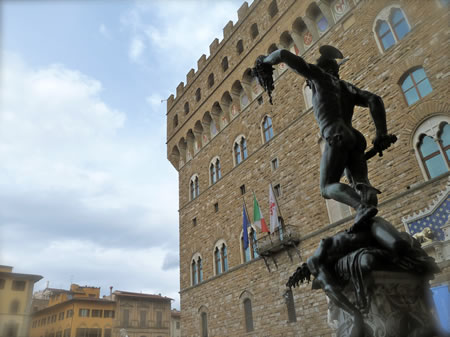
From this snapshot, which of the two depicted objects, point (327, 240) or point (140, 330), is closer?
point (327, 240)

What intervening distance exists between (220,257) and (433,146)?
32.4 feet

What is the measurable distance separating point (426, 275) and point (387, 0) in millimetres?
11200

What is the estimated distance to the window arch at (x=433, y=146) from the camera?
29.9ft

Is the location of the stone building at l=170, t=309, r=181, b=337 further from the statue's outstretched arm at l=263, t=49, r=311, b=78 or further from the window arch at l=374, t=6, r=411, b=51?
the statue's outstretched arm at l=263, t=49, r=311, b=78

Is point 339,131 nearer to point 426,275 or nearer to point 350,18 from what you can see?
point 426,275

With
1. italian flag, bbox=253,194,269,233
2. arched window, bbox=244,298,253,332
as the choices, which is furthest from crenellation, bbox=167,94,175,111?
arched window, bbox=244,298,253,332

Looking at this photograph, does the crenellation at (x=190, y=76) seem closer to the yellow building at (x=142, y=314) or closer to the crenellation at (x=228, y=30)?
the crenellation at (x=228, y=30)

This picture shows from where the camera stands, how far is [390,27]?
11.1 meters

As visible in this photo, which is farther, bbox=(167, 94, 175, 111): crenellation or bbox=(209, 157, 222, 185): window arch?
bbox=(167, 94, 175, 111): crenellation

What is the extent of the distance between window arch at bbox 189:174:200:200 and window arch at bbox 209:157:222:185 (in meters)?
1.36

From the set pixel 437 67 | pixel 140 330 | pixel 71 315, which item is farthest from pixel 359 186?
pixel 140 330

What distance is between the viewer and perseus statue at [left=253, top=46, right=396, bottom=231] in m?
2.83

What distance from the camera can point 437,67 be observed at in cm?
954

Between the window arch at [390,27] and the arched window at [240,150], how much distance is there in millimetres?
7062
